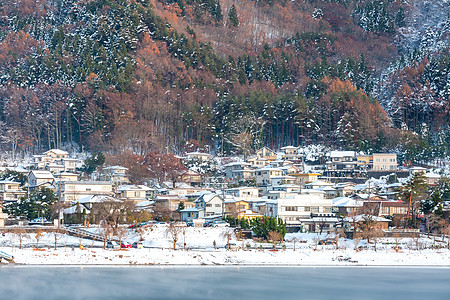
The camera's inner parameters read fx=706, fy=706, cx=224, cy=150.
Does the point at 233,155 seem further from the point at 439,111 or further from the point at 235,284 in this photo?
the point at 235,284

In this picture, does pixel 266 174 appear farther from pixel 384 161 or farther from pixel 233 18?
pixel 233 18

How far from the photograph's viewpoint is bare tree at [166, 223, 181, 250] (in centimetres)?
5478

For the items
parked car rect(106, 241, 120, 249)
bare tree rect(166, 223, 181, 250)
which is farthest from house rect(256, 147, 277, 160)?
parked car rect(106, 241, 120, 249)

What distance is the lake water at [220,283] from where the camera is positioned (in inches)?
1484

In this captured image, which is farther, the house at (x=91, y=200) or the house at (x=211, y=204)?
the house at (x=211, y=204)

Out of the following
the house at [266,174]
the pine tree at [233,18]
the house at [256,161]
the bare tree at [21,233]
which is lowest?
the bare tree at [21,233]

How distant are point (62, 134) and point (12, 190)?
28822 mm

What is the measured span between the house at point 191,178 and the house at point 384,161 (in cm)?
2313

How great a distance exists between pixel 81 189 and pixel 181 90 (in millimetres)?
41436

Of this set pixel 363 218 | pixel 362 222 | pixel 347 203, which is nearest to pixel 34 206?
pixel 362 222

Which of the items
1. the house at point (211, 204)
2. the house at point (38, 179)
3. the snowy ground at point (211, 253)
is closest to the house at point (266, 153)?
the house at point (211, 204)

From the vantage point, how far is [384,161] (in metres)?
92.8

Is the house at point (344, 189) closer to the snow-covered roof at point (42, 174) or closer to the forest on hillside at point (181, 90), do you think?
the forest on hillside at point (181, 90)

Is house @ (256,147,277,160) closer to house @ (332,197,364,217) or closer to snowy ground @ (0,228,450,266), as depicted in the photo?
house @ (332,197,364,217)
